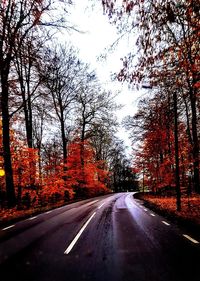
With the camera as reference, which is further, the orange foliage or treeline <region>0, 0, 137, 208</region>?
the orange foliage

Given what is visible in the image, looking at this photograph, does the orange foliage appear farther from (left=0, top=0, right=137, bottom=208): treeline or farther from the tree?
the tree

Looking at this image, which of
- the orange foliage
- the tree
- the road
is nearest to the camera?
the road

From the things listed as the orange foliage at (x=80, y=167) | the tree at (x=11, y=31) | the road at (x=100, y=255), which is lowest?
the road at (x=100, y=255)

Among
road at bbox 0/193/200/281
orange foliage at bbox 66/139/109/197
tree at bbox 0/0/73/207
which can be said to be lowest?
road at bbox 0/193/200/281

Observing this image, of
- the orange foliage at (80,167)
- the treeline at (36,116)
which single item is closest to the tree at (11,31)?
the treeline at (36,116)

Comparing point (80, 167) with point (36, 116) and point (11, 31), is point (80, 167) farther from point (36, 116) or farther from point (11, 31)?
point (11, 31)

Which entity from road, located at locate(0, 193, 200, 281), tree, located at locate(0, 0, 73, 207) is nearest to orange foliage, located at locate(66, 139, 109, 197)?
tree, located at locate(0, 0, 73, 207)

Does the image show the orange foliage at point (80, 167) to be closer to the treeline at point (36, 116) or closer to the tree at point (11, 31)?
the treeline at point (36, 116)

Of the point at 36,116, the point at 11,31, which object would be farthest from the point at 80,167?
the point at 11,31

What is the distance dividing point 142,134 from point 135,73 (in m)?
23.6

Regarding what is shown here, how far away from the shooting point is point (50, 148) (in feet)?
172

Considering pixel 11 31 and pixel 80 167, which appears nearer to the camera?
pixel 11 31

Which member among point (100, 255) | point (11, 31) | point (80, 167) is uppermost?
point (11, 31)

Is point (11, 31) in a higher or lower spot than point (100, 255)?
higher
